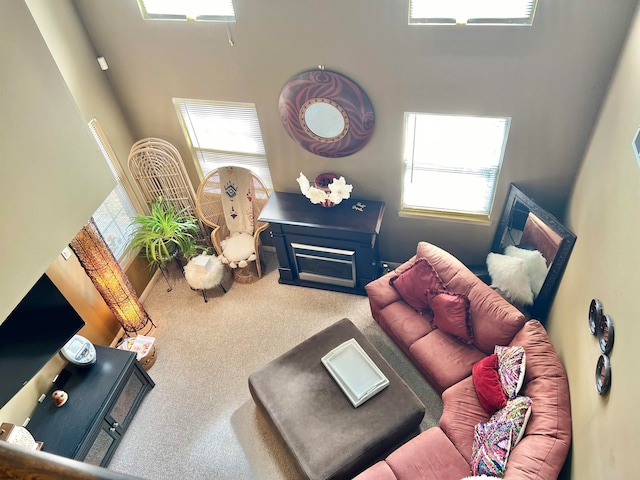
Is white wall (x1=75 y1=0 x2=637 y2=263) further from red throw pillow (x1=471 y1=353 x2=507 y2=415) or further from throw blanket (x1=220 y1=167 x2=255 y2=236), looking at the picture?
red throw pillow (x1=471 y1=353 x2=507 y2=415)

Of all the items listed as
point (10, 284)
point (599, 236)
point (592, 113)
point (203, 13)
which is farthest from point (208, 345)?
point (592, 113)

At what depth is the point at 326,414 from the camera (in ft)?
10.6

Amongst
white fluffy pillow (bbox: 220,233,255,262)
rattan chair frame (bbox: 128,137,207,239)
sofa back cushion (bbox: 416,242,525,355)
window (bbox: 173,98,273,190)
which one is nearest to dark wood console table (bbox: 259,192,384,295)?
white fluffy pillow (bbox: 220,233,255,262)

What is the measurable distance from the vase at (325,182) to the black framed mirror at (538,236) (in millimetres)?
1546

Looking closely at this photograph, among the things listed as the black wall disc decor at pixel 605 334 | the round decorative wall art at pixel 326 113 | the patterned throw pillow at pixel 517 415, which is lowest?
the patterned throw pillow at pixel 517 415

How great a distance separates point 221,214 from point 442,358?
2666 millimetres

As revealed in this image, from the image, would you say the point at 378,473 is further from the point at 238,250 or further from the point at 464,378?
the point at 238,250

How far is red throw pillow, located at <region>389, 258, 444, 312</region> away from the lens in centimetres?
370

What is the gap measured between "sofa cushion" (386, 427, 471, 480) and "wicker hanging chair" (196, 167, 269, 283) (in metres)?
2.38

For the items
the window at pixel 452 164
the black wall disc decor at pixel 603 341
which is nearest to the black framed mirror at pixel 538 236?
the window at pixel 452 164

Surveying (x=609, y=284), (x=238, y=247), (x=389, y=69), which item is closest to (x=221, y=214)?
(x=238, y=247)

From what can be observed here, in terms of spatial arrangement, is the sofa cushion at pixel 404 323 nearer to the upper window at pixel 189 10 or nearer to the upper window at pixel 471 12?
the upper window at pixel 471 12

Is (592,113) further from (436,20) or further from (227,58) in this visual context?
(227,58)

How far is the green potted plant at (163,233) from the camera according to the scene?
4273mm
